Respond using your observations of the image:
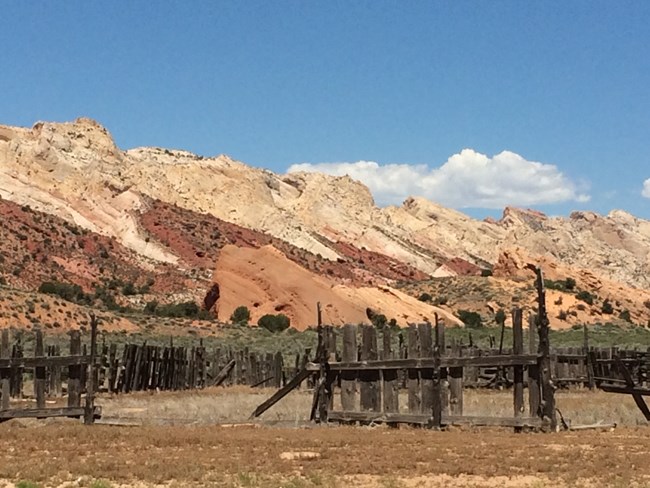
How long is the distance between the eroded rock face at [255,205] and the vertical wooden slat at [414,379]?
7202 cm

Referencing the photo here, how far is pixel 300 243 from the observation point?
105 meters

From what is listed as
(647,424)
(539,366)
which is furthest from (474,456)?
(647,424)

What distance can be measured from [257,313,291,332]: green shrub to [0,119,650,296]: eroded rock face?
32642mm

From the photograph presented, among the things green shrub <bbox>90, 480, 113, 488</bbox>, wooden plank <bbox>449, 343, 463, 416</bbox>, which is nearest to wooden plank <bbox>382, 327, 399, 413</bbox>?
wooden plank <bbox>449, 343, 463, 416</bbox>

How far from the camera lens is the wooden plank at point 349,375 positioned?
1653 centimetres

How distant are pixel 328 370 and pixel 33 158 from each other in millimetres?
82727

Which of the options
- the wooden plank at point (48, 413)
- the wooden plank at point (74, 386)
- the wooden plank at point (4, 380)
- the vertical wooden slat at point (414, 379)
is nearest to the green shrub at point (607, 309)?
the vertical wooden slat at point (414, 379)

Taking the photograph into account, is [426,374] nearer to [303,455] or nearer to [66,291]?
[303,455]

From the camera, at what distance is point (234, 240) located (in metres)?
95.3

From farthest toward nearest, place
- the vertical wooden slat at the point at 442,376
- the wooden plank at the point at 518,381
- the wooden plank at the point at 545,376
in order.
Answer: the vertical wooden slat at the point at 442,376
the wooden plank at the point at 518,381
the wooden plank at the point at 545,376

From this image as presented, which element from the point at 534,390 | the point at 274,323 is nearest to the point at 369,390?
the point at 534,390

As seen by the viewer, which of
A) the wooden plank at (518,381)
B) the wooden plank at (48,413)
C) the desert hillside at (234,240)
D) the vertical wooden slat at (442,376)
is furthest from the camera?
the desert hillside at (234,240)

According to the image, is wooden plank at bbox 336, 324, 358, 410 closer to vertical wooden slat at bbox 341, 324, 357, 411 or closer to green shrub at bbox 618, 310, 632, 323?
vertical wooden slat at bbox 341, 324, 357, 411

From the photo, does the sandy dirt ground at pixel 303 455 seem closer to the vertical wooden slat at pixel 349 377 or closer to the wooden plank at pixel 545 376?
the wooden plank at pixel 545 376
